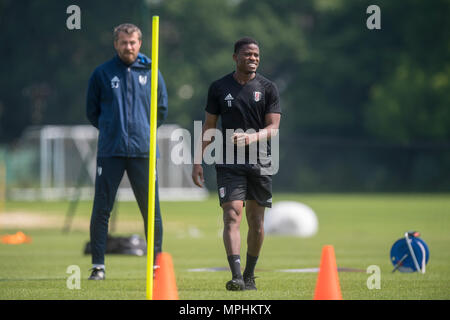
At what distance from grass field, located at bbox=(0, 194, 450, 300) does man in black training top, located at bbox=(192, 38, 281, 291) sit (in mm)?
600

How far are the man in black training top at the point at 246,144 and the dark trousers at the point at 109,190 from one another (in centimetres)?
105

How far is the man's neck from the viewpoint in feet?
29.2

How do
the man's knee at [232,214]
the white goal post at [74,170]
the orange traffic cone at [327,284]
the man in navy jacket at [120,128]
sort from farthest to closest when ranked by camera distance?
the white goal post at [74,170]
the man in navy jacket at [120,128]
the man's knee at [232,214]
the orange traffic cone at [327,284]

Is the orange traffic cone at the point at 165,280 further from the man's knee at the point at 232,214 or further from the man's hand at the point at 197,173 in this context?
→ the man's hand at the point at 197,173

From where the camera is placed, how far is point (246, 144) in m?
8.64

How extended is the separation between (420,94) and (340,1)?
1120 cm

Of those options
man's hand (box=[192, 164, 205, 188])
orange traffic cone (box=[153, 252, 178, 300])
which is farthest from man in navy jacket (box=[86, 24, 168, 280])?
orange traffic cone (box=[153, 252, 178, 300])

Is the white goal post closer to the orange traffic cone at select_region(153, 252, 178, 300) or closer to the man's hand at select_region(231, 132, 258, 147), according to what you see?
the man's hand at select_region(231, 132, 258, 147)

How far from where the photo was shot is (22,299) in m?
7.96

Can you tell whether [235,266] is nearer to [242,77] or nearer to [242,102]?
[242,102]

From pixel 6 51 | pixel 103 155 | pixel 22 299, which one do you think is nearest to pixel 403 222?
pixel 103 155

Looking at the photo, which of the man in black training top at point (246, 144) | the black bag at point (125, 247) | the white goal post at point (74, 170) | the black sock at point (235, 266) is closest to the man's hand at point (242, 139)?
the man in black training top at point (246, 144)

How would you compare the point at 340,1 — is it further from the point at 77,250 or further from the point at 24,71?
the point at 77,250

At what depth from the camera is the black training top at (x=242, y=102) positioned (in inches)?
348
